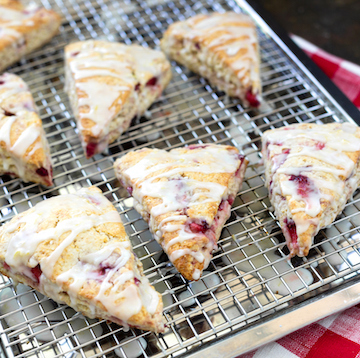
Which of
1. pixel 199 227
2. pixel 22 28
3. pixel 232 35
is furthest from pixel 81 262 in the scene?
pixel 22 28

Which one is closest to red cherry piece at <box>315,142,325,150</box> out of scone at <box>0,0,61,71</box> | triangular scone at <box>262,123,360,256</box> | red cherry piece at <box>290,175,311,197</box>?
triangular scone at <box>262,123,360,256</box>

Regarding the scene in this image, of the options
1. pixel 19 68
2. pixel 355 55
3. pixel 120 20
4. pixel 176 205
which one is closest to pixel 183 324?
pixel 176 205

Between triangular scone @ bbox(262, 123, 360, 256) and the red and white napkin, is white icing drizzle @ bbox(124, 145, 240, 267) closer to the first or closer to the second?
triangular scone @ bbox(262, 123, 360, 256)

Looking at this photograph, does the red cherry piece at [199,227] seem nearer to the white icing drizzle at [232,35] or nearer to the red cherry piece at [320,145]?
the red cherry piece at [320,145]

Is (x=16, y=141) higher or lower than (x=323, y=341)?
higher

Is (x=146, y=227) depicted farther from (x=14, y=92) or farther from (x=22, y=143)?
(x=14, y=92)

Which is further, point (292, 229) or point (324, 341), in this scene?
point (292, 229)

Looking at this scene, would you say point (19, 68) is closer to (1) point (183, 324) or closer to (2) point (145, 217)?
(2) point (145, 217)
